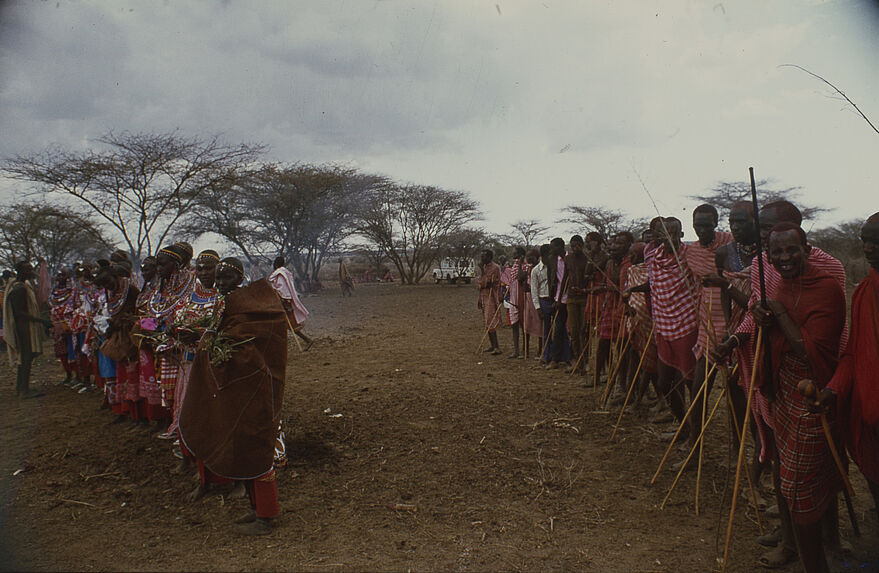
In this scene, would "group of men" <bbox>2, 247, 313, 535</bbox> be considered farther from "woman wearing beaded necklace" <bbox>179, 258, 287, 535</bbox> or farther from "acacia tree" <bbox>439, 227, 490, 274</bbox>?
"acacia tree" <bbox>439, 227, 490, 274</bbox>

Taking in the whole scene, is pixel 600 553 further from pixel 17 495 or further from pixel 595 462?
pixel 17 495

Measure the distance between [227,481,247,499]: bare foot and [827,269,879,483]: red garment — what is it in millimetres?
3465

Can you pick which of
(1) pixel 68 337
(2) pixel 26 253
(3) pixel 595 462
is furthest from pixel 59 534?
(2) pixel 26 253

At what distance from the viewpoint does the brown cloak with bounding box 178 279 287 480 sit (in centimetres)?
323

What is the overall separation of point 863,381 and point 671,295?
83.1 inches

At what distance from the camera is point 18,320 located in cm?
763

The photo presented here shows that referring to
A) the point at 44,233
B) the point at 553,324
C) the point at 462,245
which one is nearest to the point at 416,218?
the point at 462,245

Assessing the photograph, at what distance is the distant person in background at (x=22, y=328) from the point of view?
7.57 m

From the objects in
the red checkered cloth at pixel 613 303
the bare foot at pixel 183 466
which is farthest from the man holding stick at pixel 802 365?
the bare foot at pixel 183 466

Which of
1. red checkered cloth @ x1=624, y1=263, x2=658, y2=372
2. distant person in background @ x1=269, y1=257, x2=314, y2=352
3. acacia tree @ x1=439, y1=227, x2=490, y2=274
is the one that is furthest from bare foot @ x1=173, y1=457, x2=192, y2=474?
acacia tree @ x1=439, y1=227, x2=490, y2=274

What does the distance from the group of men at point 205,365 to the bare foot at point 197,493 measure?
1 centimetres

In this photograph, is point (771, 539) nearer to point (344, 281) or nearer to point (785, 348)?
point (785, 348)

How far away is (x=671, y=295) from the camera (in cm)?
438

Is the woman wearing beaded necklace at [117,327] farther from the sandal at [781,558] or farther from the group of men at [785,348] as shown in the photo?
the sandal at [781,558]
